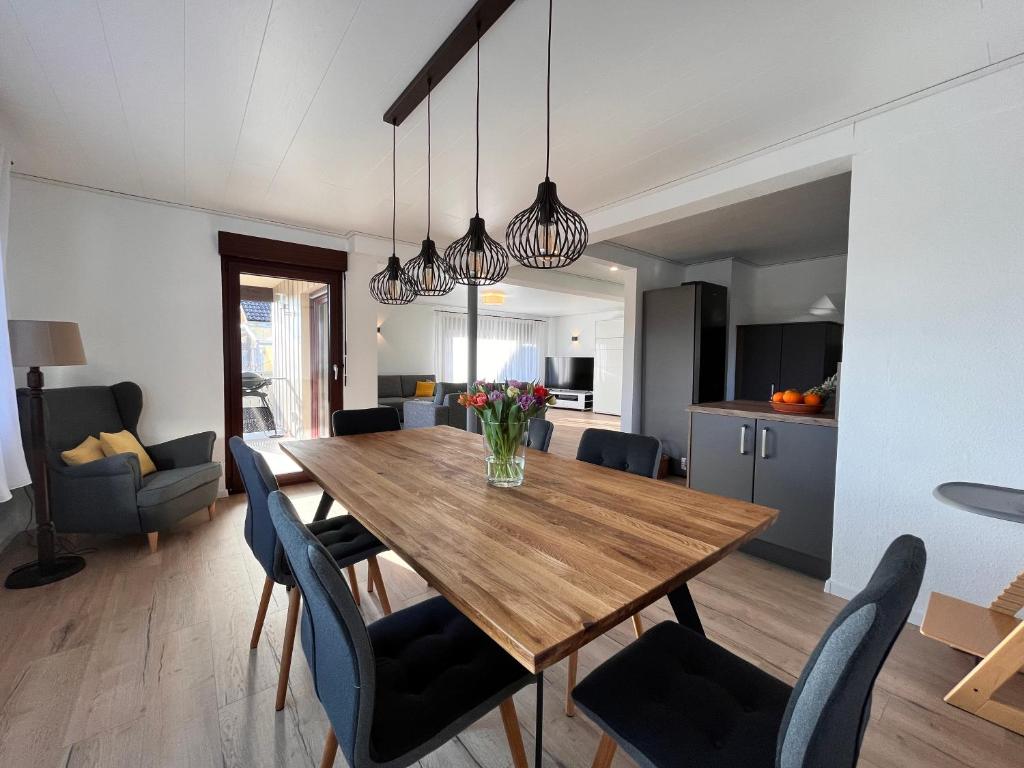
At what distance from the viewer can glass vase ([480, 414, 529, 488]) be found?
60.0 inches

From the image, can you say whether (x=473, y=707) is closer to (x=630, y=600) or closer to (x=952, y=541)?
(x=630, y=600)

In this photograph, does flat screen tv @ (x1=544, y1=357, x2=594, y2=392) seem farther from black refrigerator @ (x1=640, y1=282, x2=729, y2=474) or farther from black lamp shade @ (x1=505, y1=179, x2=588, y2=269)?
black lamp shade @ (x1=505, y1=179, x2=588, y2=269)

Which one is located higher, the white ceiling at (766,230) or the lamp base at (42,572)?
the white ceiling at (766,230)

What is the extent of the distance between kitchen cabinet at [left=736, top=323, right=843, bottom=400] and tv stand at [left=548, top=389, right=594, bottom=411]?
4964 mm

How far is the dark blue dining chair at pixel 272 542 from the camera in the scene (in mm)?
1463

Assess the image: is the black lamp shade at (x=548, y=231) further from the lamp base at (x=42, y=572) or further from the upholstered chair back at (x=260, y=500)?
the lamp base at (x=42, y=572)

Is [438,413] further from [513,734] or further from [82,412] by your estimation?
[513,734]

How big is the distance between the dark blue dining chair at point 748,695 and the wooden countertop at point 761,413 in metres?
1.79

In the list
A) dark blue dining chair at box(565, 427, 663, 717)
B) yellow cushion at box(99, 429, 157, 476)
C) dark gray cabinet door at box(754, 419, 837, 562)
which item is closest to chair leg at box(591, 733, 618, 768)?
dark blue dining chair at box(565, 427, 663, 717)

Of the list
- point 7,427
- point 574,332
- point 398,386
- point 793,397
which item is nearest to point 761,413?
point 793,397

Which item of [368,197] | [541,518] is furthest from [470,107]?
[541,518]

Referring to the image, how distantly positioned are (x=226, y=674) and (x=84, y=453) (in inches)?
77.1

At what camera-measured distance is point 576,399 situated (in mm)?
10125

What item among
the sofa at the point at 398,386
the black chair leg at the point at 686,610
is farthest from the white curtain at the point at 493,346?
the black chair leg at the point at 686,610
